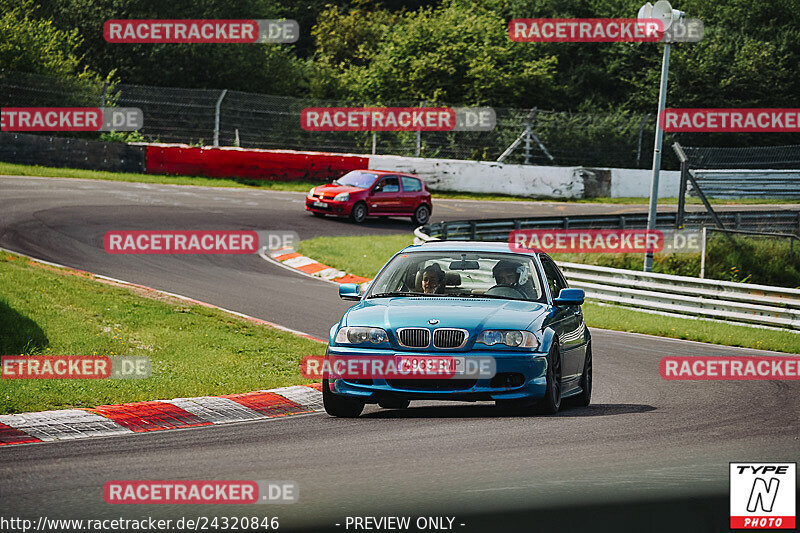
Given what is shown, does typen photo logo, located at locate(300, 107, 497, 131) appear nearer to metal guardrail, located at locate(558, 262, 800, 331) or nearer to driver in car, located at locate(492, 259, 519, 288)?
metal guardrail, located at locate(558, 262, 800, 331)

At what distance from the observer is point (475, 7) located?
193ft

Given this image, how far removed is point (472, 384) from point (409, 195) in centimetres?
2260

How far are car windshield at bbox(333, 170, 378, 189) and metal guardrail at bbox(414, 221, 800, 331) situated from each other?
Answer: 928cm

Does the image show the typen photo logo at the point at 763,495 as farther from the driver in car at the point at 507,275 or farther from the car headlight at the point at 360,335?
the driver in car at the point at 507,275

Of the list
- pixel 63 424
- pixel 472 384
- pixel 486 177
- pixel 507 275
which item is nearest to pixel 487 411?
pixel 472 384

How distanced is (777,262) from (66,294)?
18.0 m

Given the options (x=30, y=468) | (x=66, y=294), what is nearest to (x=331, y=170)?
(x=66, y=294)

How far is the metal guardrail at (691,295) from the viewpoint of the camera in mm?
19656

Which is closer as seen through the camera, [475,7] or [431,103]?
[431,103]

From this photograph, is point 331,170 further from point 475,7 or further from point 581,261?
point 475,7

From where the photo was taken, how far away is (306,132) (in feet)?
120

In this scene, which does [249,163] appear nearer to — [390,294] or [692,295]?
[692,295]

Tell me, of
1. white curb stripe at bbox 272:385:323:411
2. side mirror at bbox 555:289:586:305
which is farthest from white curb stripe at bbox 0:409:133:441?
side mirror at bbox 555:289:586:305

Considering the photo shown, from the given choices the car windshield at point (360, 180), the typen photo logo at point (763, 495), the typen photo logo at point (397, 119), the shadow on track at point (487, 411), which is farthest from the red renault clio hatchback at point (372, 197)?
the typen photo logo at point (763, 495)
